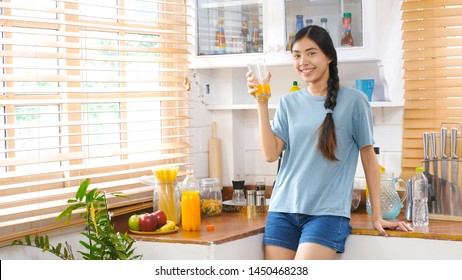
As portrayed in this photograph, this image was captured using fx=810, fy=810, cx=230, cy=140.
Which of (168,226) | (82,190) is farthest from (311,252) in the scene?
(82,190)

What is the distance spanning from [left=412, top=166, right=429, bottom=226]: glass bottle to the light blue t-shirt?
1.13 feet

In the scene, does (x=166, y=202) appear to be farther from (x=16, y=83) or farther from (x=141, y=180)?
(x=16, y=83)

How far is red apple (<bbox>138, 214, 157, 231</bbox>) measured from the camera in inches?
135

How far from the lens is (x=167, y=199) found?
364 centimetres

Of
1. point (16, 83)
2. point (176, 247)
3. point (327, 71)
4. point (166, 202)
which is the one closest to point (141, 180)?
point (166, 202)

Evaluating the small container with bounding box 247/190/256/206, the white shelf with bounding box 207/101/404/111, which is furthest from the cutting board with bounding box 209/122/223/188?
the small container with bounding box 247/190/256/206

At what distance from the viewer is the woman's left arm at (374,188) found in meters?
3.43

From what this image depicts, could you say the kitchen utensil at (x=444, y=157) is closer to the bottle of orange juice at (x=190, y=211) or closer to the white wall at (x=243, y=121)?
the white wall at (x=243, y=121)

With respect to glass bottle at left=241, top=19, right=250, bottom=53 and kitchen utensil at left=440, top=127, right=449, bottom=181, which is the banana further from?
kitchen utensil at left=440, top=127, right=449, bottom=181

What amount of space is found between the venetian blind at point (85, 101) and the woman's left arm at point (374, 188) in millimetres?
1012

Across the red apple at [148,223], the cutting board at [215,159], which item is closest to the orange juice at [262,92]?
the red apple at [148,223]

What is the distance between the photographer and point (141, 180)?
146 inches
